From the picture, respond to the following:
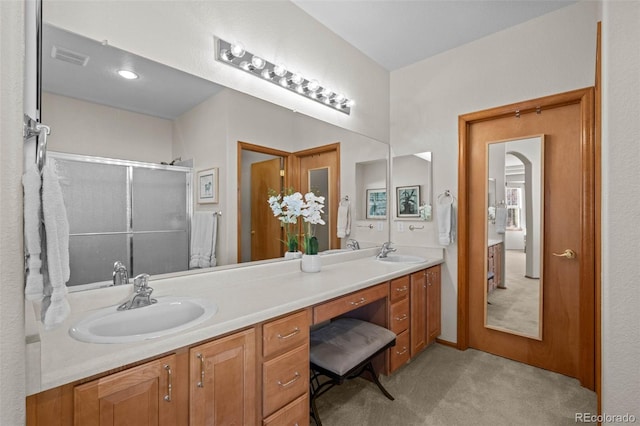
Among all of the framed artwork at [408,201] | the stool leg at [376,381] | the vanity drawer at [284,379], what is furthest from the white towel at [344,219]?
the vanity drawer at [284,379]

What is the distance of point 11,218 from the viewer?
27.1 inches

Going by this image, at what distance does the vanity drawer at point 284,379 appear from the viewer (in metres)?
1.27

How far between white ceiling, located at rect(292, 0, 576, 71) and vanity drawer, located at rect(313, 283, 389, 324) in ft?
6.76

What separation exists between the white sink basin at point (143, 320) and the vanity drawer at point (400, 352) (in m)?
1.43

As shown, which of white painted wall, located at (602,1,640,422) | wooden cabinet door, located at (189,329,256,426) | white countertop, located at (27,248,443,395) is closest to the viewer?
white countertop, located at (27,248,443,395)

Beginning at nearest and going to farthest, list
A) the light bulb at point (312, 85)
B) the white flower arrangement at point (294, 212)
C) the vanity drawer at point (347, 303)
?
the vanity drawer at point (347, 303) → the white flower arrangement at point (294, 212) → the light bulb at point (312, 85)

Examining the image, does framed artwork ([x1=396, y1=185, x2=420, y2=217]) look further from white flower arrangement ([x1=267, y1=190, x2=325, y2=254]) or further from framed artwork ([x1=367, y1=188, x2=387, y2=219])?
white flower arrangement ([x1=267, y1=190, x2=325, y2=254])

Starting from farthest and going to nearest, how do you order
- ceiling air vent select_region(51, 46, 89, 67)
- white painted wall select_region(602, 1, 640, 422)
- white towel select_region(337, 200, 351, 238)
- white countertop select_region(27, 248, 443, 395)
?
1. white towel select_region(337, 200, 351, 238)
2. ceiling air vent select_region(51, 46, 89, 67)
3. white painted wall select_region(602, 1, 640, 422)
4. white countertop select_region(27, 248, 443, 395)

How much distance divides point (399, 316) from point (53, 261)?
203cm

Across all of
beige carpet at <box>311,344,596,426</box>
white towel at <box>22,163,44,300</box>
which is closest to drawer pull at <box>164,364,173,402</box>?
white towel at <box>22,163,44,300</box>

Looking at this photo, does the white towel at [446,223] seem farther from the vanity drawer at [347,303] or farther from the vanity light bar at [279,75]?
the vanity light bar at [279,75]

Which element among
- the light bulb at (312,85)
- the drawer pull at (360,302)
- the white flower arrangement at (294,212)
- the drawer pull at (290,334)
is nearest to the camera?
the drawer pull at (290,334)

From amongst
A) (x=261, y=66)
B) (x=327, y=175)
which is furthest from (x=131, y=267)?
(x=327, y=175)

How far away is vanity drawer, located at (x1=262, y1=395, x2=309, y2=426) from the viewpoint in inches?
51.1
